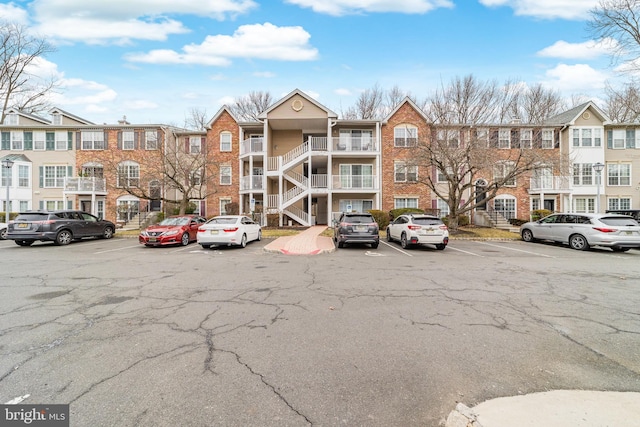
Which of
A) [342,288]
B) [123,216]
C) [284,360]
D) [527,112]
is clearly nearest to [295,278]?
[342,288]

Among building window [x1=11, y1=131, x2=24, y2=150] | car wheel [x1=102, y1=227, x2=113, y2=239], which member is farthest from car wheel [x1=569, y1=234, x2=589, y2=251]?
building window [x1=11, y1=131, x2=24, y2=150]

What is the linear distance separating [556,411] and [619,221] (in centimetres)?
1519

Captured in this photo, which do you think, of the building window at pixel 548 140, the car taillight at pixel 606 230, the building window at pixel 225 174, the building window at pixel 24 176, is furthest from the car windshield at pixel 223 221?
the building window at pixel 548 140

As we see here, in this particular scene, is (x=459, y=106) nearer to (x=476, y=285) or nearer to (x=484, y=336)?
(x=476, y=285)

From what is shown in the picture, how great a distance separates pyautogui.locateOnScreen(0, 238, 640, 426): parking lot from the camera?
268cm

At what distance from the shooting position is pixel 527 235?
17.2 m

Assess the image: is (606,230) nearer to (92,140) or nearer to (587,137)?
(587,137)

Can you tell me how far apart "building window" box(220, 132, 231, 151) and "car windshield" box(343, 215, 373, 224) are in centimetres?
1778

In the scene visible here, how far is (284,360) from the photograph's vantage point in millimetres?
3424

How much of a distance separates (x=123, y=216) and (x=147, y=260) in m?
20.4

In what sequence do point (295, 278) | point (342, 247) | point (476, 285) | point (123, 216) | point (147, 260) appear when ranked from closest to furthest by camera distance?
point (476, 285) → point (295, 278) → point (147, 260) → point (342, 247) → point (123, 216)

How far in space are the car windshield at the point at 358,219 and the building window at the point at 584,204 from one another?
80.7 feet

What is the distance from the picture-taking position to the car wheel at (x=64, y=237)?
47.9 feet

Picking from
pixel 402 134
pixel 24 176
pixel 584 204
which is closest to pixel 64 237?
pixel 24 176
